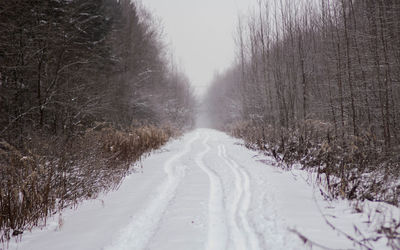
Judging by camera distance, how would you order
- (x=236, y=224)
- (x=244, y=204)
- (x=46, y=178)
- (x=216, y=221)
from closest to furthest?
(x=236, y=224)
(x=216, y=221)
(x=244, y=204)
(x=46, y=178)

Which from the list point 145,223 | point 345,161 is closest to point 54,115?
point 145,223

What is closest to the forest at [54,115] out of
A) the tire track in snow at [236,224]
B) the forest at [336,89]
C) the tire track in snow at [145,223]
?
the tire track in snow at [145,223]

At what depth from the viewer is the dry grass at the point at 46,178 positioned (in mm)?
3824

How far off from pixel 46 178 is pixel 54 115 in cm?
459

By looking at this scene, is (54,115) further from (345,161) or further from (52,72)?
(345,161)

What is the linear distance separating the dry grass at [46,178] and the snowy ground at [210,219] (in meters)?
0.31

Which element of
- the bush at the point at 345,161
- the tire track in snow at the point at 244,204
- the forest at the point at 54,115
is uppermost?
the forest at the point at 54,115

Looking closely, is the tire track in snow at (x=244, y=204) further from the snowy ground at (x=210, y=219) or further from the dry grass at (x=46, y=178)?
the dry grass at (x=46, y=178)

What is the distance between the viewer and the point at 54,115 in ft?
27.9

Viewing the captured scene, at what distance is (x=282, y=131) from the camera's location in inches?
456

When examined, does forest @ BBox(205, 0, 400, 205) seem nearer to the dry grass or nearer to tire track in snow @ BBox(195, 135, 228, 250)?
tire track in snow @ BBox(195, 135, 228, 250)

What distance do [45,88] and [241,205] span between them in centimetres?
819

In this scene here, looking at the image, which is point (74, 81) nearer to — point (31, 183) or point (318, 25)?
point (31, 183)

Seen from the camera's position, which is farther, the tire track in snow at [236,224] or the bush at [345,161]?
the bush at [345,161]
